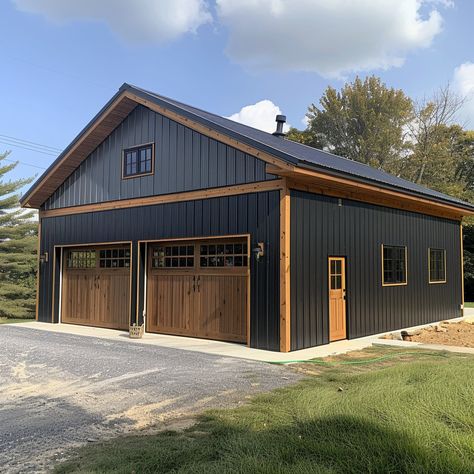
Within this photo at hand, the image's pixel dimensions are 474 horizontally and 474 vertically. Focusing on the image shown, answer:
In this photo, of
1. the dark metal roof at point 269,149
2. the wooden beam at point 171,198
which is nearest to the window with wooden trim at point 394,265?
the dark metal roof at point 269,149

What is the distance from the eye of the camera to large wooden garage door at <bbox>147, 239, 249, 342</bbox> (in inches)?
384

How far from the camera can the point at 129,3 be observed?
10.9 metres

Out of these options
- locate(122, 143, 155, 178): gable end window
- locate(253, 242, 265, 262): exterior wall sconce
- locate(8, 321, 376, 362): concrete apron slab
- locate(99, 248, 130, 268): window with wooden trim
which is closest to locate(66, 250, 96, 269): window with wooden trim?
locate(99, 248, 130, 268): window with wooden trim

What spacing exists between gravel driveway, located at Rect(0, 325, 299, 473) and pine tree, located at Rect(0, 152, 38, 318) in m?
8.94

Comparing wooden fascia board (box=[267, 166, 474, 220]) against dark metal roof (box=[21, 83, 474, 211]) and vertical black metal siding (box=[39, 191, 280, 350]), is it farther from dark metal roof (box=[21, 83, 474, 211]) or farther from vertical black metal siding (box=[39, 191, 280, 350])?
vertical black metal siding (box=[39, 191, 280, 350])

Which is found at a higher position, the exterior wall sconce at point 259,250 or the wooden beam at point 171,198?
the wooden beam at point 171,198

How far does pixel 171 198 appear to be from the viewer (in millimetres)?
10953

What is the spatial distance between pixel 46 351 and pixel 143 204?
4.17 metres

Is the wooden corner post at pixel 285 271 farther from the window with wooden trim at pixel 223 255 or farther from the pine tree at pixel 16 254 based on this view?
the pine tree at pixel 16 254

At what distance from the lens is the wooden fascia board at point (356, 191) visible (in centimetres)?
867

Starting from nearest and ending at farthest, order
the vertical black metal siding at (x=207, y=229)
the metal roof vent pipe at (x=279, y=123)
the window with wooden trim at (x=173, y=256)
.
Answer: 1. the vertical black metal siding at (x=207, y=229)
2. the window with wooden trim at (x=173, y=256)
3. the metal roof vent pipe at (x=279, y=123)

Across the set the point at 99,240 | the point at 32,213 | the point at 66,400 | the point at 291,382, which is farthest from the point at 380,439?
Result: the point at 32,213

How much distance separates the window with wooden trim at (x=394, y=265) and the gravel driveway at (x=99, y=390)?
5279mm

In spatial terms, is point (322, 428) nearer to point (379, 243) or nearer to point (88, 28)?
point (379, 243)
